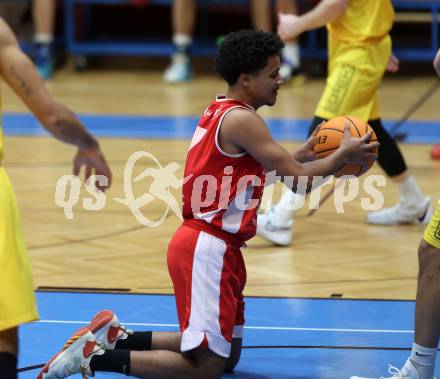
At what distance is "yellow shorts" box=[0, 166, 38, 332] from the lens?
3.26m

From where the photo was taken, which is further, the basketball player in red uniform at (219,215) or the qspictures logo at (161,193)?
the qspictures logo at (161,193)

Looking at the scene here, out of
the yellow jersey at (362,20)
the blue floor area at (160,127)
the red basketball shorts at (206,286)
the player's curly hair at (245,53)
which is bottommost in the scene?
the blue floor area at (160,127)

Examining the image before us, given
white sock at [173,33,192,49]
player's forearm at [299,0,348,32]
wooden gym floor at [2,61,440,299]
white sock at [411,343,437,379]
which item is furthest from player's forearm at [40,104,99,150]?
white sock at [173,33,192,49]

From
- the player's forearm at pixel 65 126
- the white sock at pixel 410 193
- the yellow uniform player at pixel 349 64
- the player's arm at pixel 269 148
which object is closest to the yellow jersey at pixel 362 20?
the yellow uniform player at pixel 349 64

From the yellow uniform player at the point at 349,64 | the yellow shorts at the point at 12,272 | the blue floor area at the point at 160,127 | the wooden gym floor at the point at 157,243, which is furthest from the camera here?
the blue floor area at the point at 160,127

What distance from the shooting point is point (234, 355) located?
4.44 metres

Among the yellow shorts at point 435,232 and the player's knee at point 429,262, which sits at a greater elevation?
the yellow shorts at point 435,232

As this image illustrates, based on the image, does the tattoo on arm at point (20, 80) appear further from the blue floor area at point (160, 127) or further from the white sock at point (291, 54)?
the white sock at point (291, 54)

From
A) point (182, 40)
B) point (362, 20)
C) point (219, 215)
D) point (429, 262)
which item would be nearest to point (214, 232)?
point (219, 215)

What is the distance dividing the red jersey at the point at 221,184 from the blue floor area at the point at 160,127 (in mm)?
5336

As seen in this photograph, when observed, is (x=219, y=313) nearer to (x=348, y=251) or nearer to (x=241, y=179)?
(x=241, y=179)

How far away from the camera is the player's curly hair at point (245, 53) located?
4.28 metres

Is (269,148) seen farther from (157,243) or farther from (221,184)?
(157,243)

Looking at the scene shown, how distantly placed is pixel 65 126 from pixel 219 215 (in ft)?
3.46
